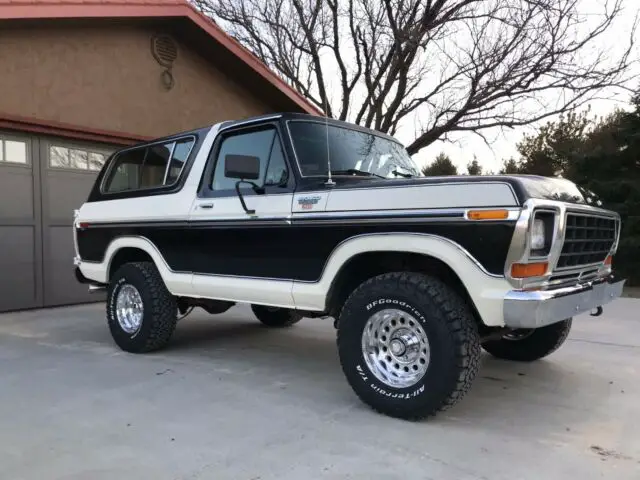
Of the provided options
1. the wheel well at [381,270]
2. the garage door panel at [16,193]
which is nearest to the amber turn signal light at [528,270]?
the wheel well at [381,270]

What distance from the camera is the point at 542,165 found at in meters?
28.3

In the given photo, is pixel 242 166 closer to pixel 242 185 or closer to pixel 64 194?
pixel 242 185

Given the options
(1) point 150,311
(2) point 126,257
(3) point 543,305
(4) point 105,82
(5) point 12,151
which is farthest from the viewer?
(4) point 105,82

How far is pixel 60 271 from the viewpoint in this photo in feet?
27.9

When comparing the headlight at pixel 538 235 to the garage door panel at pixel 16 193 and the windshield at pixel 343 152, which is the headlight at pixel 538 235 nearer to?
the windshield at pixel 343 152

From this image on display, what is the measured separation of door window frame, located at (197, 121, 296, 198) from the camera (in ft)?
14.6

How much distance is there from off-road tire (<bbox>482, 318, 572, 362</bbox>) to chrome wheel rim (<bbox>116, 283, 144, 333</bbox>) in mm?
3432

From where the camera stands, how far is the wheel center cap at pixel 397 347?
386 centimetres

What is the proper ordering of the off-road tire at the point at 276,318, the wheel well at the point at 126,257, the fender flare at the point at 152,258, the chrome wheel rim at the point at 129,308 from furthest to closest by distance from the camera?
the off-road tire at the point at 276,318, the wheel well at the point at 126,257, the chrome wheel rim at the point at 129,308, the fender flare at the point at 152,258

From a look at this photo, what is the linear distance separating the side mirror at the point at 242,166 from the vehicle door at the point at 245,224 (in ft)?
0.11

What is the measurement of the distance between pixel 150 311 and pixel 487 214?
11.4 feet

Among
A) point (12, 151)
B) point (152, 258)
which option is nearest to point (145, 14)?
point (12, 151)

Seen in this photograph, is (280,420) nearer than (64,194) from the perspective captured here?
Yes

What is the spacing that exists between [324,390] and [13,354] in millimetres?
3315
